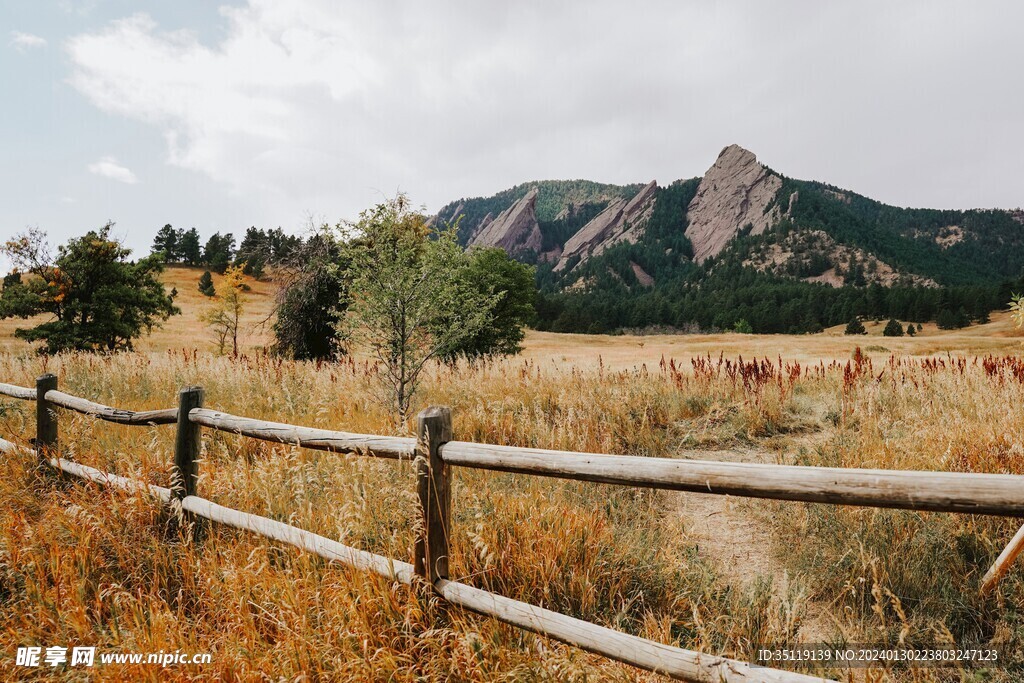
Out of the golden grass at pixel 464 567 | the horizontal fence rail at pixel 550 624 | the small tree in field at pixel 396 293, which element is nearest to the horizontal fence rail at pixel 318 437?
the golden grass at pixel 464 567

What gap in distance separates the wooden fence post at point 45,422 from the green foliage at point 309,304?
793 centimetres

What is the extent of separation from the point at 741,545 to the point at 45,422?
7044mm

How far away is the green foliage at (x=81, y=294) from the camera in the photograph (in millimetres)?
20906

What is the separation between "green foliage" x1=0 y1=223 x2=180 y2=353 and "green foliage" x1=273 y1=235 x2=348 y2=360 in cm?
1246

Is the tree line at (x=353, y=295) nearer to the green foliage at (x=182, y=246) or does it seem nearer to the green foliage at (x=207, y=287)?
the green foliage at (x=207, y=287)

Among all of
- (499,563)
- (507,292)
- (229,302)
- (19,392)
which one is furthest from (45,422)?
(229,302)

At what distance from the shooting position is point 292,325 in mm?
14102

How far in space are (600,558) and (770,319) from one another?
4606 inches

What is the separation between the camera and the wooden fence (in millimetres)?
1748

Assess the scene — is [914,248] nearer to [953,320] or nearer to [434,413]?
[953,320]

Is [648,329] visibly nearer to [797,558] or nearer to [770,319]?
[770,319]

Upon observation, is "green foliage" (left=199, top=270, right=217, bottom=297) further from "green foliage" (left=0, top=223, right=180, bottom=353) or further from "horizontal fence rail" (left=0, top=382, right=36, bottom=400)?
"horizontal fence rail" (left=0, top=382, right=36, bottom=400)

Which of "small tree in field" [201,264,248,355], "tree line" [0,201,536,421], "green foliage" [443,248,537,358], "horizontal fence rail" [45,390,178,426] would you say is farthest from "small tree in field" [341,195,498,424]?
"small tree in field" [201,264,248,355]

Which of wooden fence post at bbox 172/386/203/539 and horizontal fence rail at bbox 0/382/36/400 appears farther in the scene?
horizontal fence rail at bbox 0/382/36/400
